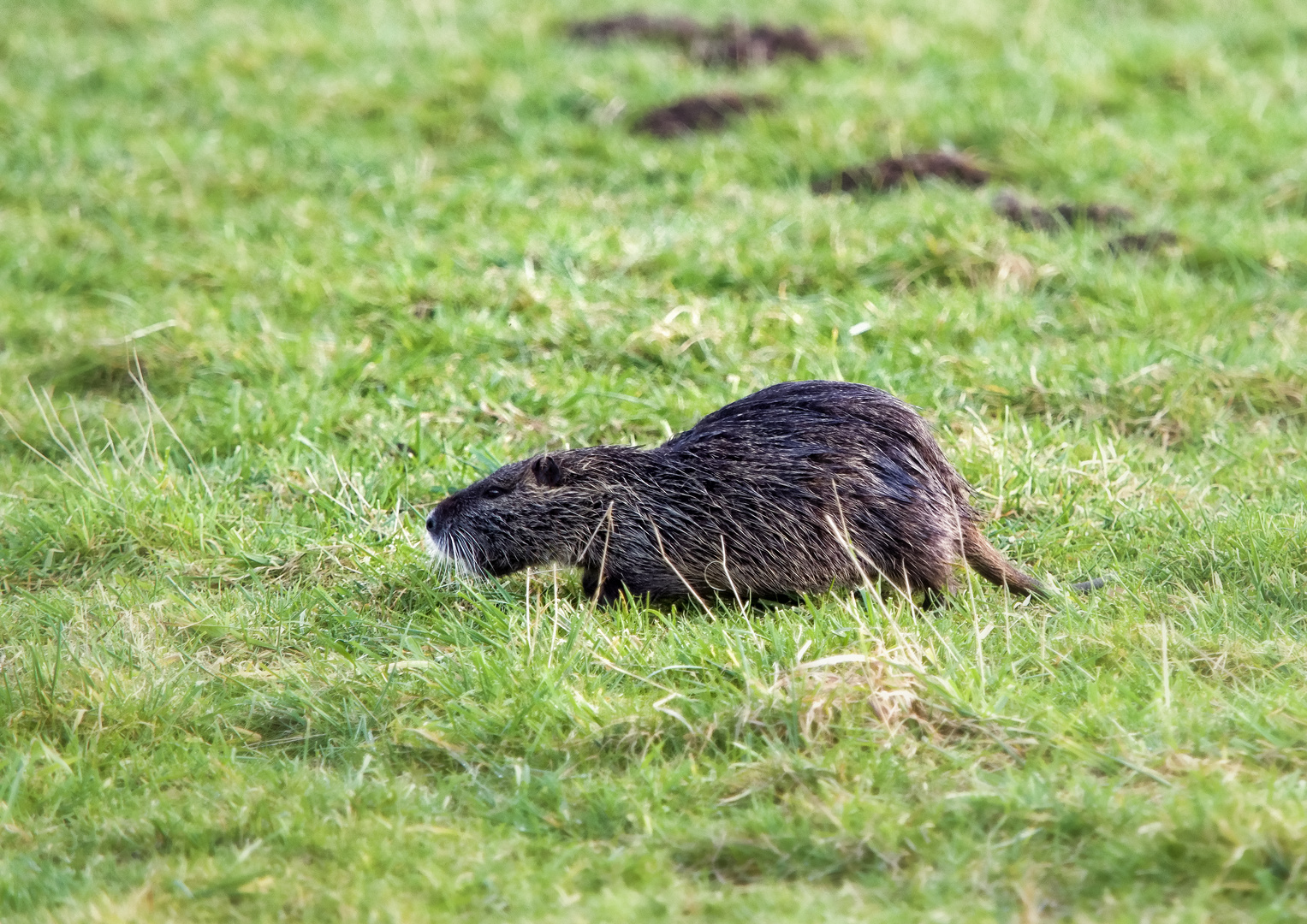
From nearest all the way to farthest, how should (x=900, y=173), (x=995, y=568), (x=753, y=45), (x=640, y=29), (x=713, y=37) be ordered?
(x=995, y=568) → (x=900, y=173) → (x=753, y=45) → (x=713, y=37) → (x=640, y=29)

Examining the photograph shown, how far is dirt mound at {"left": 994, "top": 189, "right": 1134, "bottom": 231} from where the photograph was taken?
21.6 feet

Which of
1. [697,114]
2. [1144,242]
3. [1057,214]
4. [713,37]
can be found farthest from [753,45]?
[1144,242]

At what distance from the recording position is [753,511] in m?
3.97

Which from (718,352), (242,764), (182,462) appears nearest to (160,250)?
(182,462)

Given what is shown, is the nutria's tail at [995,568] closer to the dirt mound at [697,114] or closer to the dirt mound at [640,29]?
the dirt mound at [697,114]

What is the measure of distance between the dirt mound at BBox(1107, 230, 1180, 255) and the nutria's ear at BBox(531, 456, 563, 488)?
3.22 m

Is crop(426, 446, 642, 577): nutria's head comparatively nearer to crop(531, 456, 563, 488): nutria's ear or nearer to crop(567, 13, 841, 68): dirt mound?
crop(531, 456, 563, 488): nutria's ear

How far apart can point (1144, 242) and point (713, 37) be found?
326 centimetres

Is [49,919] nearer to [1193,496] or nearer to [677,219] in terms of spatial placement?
[1193,496]

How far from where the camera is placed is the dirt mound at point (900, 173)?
7.07m

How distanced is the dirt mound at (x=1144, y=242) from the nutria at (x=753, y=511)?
2.71 m

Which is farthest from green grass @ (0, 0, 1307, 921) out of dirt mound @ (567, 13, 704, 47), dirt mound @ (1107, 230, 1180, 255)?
dirt mound @ (567, 13, 704, 47)

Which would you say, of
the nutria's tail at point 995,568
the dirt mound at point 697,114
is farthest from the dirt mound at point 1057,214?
the nutria's tail at point 995,568

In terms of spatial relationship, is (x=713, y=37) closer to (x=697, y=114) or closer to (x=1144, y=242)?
(x=697, y=114)
